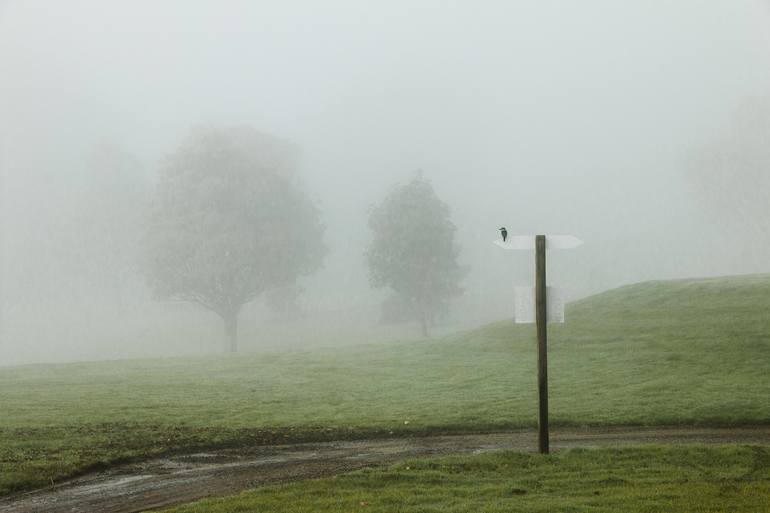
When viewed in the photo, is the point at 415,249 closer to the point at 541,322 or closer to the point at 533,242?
the point at 533,242

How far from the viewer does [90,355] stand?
7244cm

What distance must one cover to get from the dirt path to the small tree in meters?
46.2

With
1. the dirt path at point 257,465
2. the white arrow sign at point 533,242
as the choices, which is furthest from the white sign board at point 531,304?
the dirt path at point 257,465

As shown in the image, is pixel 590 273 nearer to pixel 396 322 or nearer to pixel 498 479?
pixel 396 322

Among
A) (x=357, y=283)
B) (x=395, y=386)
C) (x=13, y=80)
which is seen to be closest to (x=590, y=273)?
(x=357, y=283)

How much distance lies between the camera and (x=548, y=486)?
12773mm

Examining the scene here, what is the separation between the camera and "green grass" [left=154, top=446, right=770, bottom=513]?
451 inches

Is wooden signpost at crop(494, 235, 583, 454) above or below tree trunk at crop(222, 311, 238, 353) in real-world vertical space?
above

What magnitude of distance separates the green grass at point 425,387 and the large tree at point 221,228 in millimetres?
13792

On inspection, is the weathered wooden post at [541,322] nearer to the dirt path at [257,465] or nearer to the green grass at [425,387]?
the dirt path at [257,465]

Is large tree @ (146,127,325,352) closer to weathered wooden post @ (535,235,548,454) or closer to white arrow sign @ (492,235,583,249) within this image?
white arrow sign @ (492,235,583,249)

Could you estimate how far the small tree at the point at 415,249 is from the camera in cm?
6619

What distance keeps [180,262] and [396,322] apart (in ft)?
75.8

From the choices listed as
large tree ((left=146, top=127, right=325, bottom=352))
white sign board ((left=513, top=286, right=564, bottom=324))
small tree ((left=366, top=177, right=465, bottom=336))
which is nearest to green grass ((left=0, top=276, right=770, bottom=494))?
white sign board ((left=513, top=286, right=564, bottom=324))
